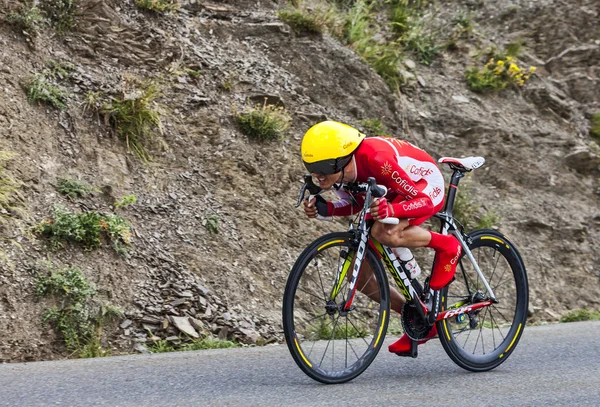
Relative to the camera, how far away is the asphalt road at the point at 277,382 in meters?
4.72

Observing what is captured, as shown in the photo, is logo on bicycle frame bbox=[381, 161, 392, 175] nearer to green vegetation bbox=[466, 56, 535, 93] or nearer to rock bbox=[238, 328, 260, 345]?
rock bbox=[238, 328, 260, 345]

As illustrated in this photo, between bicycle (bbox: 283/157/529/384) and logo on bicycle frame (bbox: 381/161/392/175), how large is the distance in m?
0.17

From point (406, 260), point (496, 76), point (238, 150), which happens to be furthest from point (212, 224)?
point (496, 76)

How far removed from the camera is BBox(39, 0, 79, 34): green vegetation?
9367 millimetres

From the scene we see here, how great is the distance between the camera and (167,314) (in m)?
7.02

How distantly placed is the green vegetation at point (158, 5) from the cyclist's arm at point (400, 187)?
6026 mm

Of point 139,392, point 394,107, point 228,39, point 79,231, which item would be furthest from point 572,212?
point 139,392

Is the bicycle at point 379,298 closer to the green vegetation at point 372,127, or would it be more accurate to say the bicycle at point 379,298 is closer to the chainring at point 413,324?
the chainring at point 413,324

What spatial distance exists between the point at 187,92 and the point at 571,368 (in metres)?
5.87

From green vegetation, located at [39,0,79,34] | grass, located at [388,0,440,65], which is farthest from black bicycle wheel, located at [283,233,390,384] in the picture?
grass, located at [388,0,440,65]

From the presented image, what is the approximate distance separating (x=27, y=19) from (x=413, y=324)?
19.7 ft

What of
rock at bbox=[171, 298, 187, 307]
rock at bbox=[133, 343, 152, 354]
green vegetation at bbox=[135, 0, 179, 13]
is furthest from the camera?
green vegetation at bbox=[135, 0, 179, 13]

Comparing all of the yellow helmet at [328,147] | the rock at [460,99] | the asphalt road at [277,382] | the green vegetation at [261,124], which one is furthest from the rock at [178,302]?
the rock at [460,99]

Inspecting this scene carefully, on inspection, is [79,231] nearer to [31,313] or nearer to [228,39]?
[31,313]
